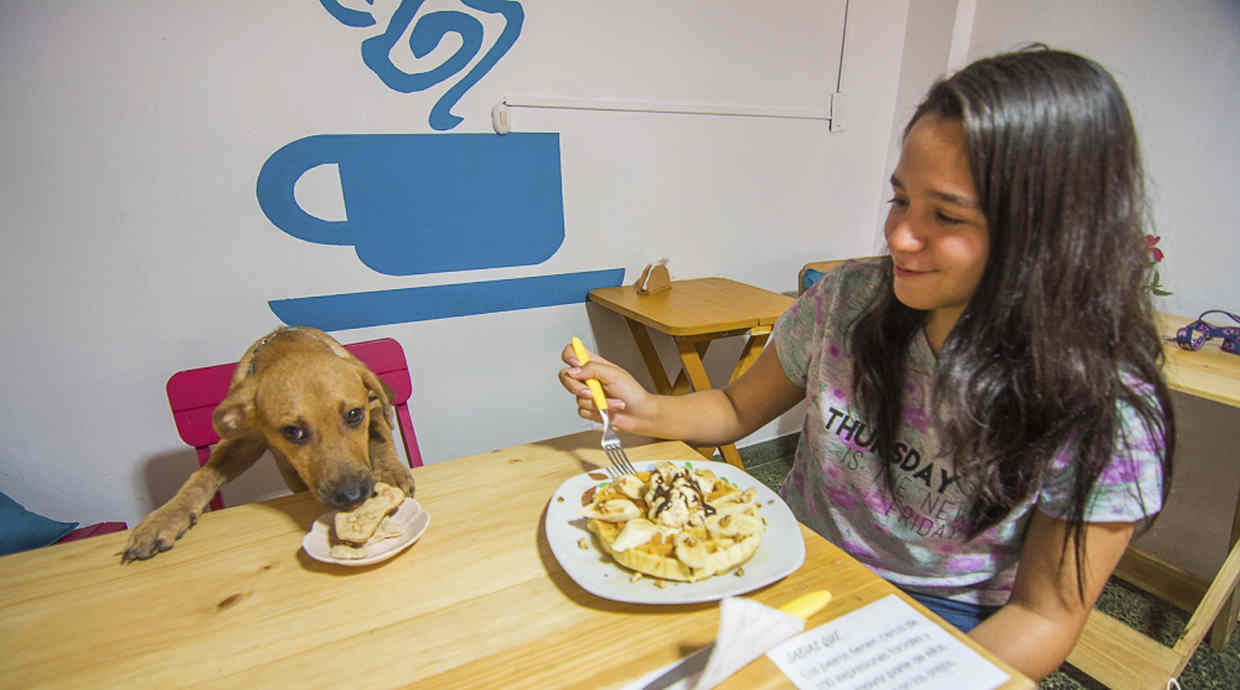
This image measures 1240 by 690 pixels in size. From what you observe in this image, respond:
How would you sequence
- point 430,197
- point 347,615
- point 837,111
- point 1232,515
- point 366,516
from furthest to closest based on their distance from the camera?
point 837,111 → point 430,197 → point 1232,515 → point 366,516 → point 347,615

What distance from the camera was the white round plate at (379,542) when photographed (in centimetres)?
73

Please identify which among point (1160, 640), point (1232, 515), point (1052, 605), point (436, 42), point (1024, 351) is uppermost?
point (436, 42)

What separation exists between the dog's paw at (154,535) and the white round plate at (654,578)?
522 mm

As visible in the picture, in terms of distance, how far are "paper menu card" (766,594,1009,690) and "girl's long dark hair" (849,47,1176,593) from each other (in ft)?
0.89

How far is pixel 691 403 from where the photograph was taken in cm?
112

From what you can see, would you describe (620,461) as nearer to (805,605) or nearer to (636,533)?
(636,533)

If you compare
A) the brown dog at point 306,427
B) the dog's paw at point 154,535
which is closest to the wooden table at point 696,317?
the brown dog at point 306,427

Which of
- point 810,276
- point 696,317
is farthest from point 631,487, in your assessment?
point 810,276

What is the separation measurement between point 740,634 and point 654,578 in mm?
177

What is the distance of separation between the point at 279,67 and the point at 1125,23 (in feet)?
9.39

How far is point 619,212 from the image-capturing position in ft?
7.78

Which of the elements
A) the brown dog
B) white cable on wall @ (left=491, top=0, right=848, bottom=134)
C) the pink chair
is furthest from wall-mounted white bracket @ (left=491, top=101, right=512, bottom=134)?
the brown dog

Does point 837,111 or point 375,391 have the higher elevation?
point 837,111

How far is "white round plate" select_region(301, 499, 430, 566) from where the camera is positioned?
73 cm
